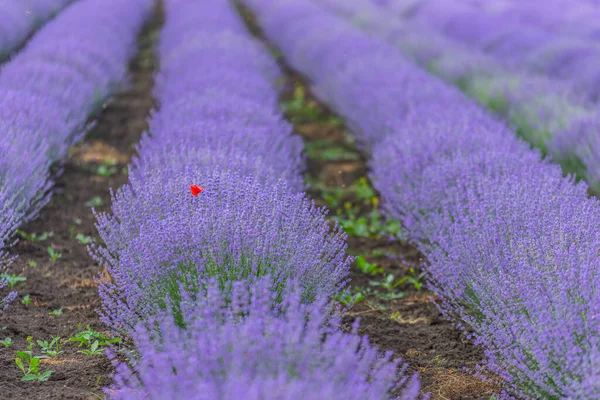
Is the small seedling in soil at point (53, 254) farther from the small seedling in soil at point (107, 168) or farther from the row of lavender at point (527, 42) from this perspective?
the row of lavender at point (527, 42)

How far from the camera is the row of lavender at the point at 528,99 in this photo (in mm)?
4840

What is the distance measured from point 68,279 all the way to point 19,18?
6.43 meters

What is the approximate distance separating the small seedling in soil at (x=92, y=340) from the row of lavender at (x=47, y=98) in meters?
0.32

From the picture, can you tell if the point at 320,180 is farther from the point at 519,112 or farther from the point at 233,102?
the point at 519,112

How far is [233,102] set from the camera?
4.58 m

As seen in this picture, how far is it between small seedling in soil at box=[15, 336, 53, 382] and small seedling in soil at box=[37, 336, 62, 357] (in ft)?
0.16

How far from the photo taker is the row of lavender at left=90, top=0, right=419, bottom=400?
1875 millimetres

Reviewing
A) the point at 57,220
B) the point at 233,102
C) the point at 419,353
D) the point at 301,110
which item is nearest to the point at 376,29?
the point at 301,110

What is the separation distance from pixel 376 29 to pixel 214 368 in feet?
31.9

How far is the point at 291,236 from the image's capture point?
2.67 m

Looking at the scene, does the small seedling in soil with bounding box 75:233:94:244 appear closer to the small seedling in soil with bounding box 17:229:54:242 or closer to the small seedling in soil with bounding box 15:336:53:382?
the small seedling in soil with bounding box 17:229:54:242

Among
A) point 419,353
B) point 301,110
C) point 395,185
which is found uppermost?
point 395,185

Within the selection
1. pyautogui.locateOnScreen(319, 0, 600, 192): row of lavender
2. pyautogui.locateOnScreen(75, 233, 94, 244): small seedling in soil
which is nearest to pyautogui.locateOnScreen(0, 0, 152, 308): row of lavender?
pyautogui.locateOnScreen(75, 233, 94, 244): small seedling in soil

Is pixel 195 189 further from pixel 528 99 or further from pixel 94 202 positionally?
pixel 528 99
